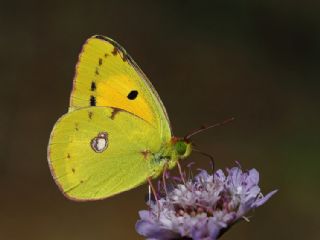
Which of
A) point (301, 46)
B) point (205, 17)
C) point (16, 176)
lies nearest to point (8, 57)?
point (16, 176)

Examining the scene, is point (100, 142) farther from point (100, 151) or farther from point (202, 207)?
point (202, 207)

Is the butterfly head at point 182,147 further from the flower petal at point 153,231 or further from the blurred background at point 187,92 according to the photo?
the blurred background at point 187,92

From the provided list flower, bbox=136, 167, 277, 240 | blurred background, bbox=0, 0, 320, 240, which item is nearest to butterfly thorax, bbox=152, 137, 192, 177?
flower, bbox=136, 167, 277, 240

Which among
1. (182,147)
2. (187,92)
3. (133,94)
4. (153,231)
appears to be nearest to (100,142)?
(133,94)

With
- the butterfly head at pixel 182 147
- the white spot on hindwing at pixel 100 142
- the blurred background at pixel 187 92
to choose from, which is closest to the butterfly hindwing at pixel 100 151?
the white spot on hindwing at pixel 100 142

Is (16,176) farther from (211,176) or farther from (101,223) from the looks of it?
(211,176)
